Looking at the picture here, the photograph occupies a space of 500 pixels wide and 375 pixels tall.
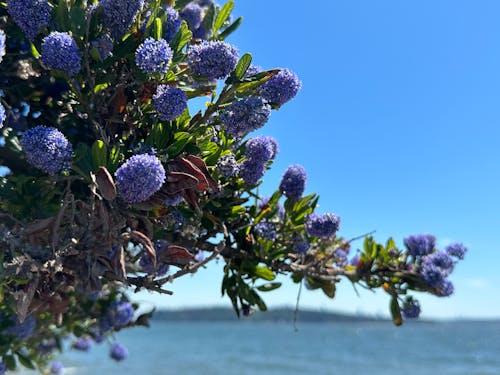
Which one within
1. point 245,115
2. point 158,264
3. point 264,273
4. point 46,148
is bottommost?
point 158,264

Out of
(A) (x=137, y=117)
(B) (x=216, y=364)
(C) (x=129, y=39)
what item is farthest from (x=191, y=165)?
(B) (x=216, y=364)

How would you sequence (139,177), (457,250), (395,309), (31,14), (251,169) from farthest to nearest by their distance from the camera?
(457,250) < (395,309) < (251,169) < (31,14) < (139,177)

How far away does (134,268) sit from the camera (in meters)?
4.18

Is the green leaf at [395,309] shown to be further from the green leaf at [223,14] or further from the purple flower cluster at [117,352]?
the purple flower cluster at [117,352]

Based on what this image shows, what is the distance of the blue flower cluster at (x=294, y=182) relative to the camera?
3777 mm

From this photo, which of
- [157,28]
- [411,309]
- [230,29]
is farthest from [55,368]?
[157,28]

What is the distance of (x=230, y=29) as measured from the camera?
12.4 ft

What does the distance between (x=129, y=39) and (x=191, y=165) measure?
0.79 metres

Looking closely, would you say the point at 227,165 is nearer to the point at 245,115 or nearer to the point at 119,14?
the point at 245,115

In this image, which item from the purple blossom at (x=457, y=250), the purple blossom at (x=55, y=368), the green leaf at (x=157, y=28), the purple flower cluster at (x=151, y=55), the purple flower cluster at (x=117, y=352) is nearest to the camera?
the purple flower cluster at (x=151, y=55)

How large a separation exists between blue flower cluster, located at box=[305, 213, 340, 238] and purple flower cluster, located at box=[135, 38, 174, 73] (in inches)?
58.8

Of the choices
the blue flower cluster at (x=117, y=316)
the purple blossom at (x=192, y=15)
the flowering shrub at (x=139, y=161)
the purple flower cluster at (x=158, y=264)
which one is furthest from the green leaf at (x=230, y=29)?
the blue flower cluster at (x=117, y=316)

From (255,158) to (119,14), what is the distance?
1033 mm

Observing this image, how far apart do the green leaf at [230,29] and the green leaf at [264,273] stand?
4.91 ft
